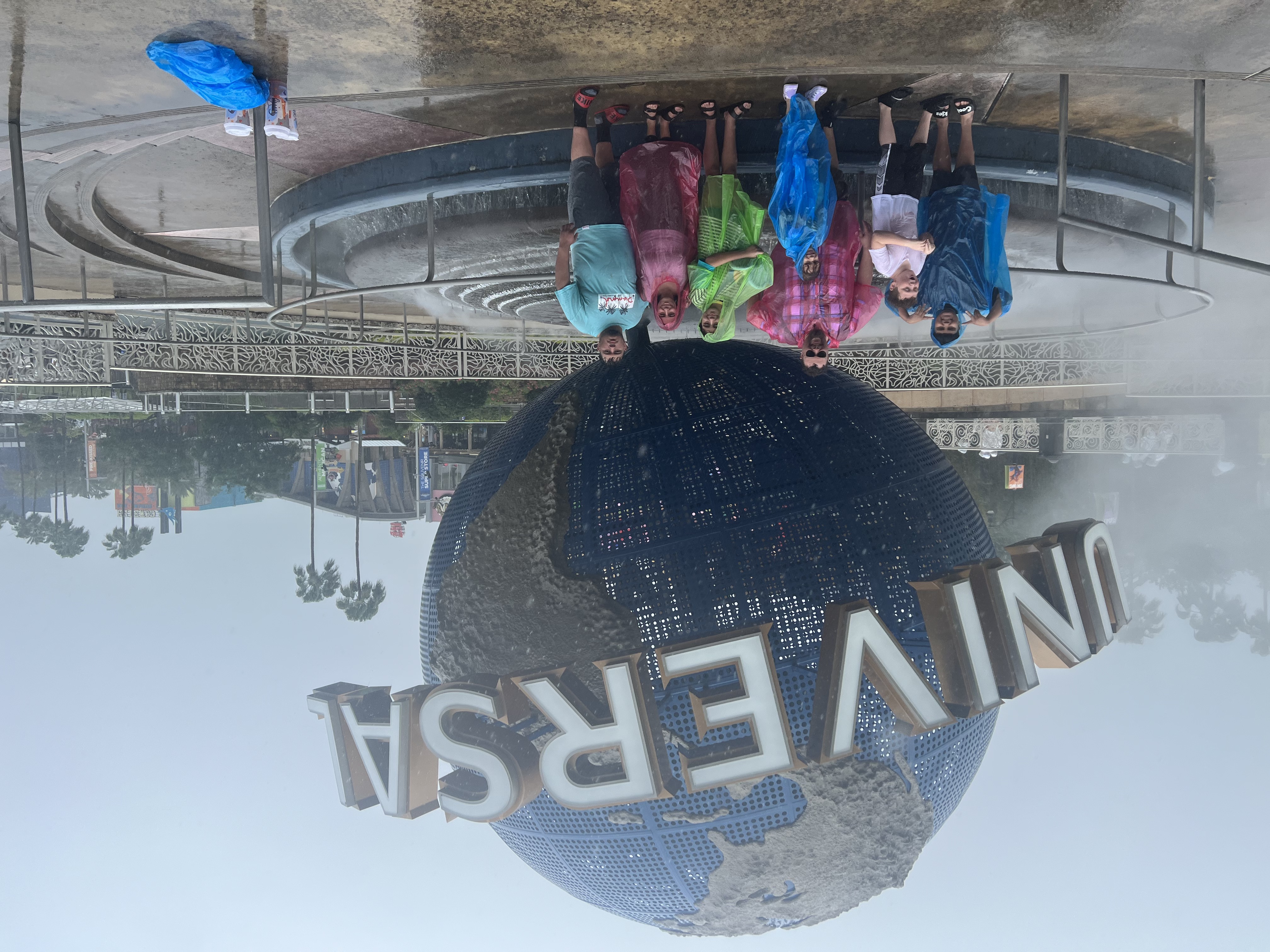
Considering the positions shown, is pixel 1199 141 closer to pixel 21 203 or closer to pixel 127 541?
pixel 21 203

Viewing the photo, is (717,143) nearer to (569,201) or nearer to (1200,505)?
(569,201)

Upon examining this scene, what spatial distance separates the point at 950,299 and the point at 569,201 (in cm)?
262

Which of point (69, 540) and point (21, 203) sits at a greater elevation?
point (21, 203)

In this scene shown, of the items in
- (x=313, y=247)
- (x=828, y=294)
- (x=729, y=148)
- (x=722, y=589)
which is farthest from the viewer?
(x=313, y=247)

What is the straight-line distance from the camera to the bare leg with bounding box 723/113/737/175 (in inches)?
203

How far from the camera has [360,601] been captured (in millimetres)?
33312

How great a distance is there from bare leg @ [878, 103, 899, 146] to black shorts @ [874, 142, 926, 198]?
0.11 feet

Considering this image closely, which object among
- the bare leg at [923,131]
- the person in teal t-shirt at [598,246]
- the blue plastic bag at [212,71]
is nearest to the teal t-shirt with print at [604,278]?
the person in teal t-shirt at [598,246]

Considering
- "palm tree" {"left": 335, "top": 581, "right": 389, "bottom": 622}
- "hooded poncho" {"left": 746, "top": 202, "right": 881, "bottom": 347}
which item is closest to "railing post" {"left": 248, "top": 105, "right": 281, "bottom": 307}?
"hooded poncho" {"left": 746, "top": 202, "right": 881, "bottom": 347}

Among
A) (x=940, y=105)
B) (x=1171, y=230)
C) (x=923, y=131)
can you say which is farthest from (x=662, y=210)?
(x=1171, y=230)

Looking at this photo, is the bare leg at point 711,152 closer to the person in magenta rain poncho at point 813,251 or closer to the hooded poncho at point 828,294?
the person in magenta rain poncho at point 813,251

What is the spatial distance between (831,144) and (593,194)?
4.95ft

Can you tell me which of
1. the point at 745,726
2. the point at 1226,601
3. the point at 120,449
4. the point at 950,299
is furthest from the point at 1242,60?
the point at 120,449

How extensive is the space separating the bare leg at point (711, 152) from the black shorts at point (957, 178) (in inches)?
55.6
